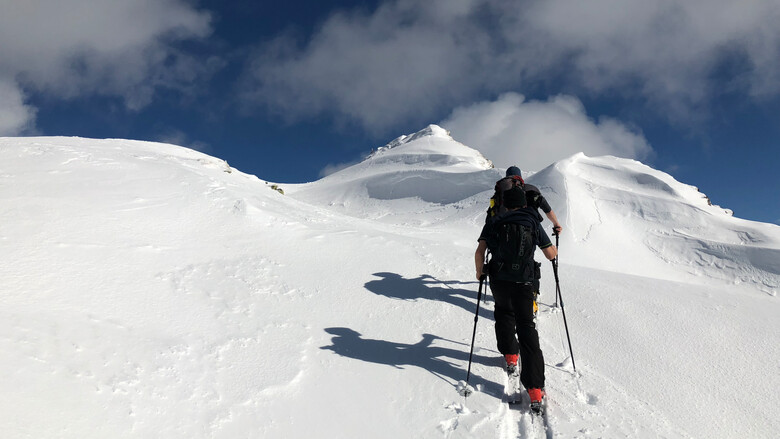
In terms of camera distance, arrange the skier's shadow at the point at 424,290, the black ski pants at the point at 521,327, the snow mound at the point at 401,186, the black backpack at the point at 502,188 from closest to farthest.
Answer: the black ski pants at the point at 521,327 → the black backpack at the point at 502,188 → the skier's shadow at the point at 424,290 → the snow mound at the point at 401,186

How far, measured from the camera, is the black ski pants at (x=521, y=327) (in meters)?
4.32

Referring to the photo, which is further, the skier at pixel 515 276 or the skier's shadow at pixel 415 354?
the skier's shadow at pixel 415 354

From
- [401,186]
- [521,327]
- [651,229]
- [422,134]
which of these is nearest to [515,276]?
[521,327]

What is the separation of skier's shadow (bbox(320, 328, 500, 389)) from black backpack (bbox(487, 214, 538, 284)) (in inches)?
49.1

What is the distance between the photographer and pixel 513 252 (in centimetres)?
465

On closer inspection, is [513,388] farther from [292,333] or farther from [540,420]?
[292,333]

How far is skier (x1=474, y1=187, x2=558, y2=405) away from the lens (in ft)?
14.9

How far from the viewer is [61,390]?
12.9ft

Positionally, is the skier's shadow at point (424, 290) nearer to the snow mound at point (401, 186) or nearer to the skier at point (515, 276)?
the skier at point (515, 276)

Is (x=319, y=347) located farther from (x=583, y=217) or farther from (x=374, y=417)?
(x=583, y=217)

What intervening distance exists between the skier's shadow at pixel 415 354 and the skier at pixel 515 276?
23.4 inches

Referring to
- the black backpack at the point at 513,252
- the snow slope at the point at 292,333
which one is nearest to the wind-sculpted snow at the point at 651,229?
the snow slope at the point at 292,333

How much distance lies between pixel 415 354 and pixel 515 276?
5.72ft

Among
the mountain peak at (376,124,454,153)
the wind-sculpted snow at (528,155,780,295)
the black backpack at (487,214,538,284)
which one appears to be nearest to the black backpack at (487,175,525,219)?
the black backpack at (487,214,538,284)
